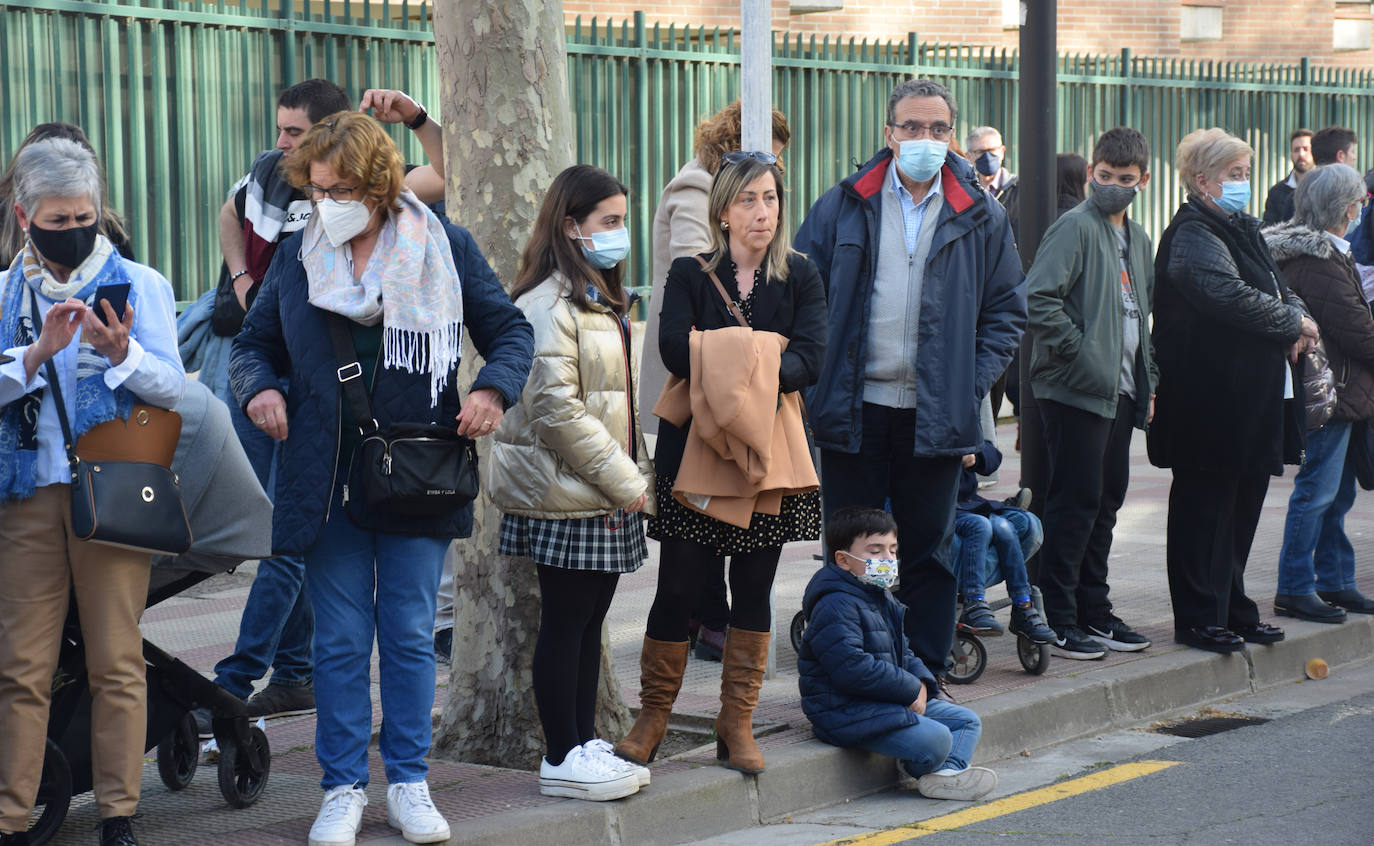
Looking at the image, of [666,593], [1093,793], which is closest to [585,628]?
[666,593]

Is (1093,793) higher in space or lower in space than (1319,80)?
lower

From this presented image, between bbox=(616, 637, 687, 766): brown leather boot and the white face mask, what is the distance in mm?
1520

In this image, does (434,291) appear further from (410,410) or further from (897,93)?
(897,93)

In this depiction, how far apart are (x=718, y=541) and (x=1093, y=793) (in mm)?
1462

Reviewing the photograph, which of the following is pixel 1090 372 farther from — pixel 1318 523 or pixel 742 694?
pixel 742 694

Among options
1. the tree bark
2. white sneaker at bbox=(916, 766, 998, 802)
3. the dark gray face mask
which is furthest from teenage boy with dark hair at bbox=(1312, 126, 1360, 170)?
the tree bark

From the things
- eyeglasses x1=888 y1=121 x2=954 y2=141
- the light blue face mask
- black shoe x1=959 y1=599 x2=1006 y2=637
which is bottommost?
black shoe x1=959 y1=599 x2=1006 y2=637

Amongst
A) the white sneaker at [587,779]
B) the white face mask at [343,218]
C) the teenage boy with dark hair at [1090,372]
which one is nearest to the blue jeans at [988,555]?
the teenage boy with dark hair at [1090,372]

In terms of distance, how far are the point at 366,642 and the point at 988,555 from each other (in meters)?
2.90

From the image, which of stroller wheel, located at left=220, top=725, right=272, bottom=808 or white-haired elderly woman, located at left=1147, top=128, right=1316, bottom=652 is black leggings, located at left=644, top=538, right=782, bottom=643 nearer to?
stroller wheel, located at left=220, top=725, right=272, bottom=808

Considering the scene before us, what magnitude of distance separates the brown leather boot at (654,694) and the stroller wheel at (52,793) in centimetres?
158

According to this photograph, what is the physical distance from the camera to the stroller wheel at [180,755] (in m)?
5.20

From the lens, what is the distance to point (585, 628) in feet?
17.2

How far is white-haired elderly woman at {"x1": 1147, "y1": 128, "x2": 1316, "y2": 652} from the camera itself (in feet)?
23.4
